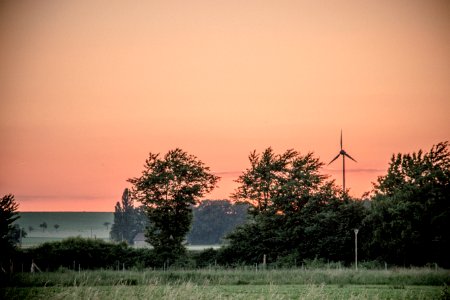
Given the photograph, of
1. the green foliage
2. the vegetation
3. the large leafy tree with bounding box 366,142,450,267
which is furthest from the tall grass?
the green foliage

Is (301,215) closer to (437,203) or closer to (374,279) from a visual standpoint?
(437,203)

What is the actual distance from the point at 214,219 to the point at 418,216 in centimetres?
10921

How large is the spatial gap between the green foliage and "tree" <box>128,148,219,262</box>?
290ft

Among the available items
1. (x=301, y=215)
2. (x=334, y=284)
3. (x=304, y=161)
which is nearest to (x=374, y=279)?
(x=334, y=284)

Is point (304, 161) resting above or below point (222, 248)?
above

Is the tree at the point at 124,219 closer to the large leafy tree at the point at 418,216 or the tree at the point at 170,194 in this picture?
the tree at the point at 170,194

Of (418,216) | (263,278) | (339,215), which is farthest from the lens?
(339,215)

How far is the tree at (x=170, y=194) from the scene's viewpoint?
6350 centimetres

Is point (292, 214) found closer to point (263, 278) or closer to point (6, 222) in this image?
point (263, 278)

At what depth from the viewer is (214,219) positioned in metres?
161

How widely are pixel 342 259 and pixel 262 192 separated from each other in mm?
13897

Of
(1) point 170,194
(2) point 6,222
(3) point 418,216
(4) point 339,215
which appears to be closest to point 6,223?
(2) point 6,222

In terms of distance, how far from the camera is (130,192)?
66.6 metres

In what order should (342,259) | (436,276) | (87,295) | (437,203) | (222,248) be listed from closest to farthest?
(87,295), (436,276), (437,203), (342,259), (222,248)
